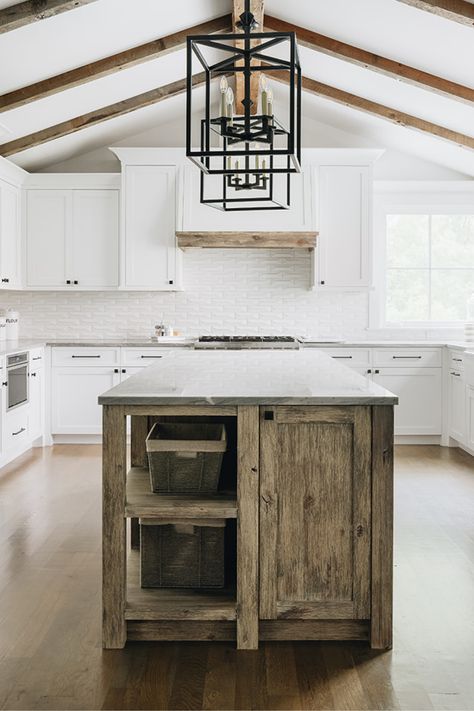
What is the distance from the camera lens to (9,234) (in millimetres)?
6641

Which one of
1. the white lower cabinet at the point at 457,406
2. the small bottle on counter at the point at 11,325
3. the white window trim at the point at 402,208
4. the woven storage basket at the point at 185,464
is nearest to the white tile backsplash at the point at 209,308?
the white window trim at the point at 402,208

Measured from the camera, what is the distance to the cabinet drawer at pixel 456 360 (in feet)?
20.4

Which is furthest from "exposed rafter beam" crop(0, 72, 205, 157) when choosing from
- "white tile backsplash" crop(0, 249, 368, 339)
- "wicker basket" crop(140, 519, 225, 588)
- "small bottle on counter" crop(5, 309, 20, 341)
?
"wicker basket" crop(140, 519, 225, 588)

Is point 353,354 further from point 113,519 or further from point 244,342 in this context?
point 113,519

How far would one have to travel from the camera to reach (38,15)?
4.22 m

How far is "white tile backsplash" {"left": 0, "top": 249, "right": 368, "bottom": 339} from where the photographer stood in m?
7.31

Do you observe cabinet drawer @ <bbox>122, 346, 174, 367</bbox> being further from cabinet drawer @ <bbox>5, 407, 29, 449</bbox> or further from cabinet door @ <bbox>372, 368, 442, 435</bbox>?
cabinet door @ <bbox>372, 368, 442, 435</bbox>

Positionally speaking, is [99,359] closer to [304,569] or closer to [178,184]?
[178,184]

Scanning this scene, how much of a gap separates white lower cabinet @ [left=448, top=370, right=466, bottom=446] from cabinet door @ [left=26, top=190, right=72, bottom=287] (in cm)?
367

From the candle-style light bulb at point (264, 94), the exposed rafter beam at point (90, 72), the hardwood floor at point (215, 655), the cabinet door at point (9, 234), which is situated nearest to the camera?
the hardwood floor at point (215, 655)

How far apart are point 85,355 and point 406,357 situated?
9.43 ft

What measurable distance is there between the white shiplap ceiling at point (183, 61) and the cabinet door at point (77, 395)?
6.71 ft

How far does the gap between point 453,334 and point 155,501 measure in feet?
17.4

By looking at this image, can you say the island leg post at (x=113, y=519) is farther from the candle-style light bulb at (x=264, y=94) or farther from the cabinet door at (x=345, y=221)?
the cabinet door at (x=345, y=221)
